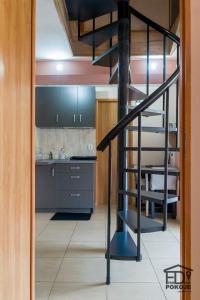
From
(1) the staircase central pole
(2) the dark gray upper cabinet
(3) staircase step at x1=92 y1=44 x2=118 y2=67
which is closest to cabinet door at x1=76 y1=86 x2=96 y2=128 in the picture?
(2) the dark gray upper cabinet

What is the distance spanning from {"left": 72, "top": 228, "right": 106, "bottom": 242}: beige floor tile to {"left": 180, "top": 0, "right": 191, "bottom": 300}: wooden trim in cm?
199

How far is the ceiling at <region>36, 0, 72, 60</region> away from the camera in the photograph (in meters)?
2.74

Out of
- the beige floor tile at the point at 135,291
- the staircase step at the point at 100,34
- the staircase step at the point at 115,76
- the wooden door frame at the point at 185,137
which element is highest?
the staircase step at the point at 100,34

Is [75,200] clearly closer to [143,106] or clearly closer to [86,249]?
[86,249]

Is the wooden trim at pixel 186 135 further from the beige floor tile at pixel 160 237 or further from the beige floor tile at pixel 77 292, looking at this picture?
the beige floor tile at pixel 160 237

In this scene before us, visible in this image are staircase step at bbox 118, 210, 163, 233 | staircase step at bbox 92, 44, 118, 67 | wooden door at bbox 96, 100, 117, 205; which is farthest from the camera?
wooden door at bbox 96, 100, 117, 205

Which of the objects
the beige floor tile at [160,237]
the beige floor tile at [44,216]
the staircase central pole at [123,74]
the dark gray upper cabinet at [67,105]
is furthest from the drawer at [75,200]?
the staircase central pole at [123,74]

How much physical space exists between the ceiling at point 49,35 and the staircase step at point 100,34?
307 mm

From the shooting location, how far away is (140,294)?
192cm

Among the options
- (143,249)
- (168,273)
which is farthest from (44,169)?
(168,273)

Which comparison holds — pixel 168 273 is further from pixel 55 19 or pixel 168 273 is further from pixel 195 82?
pixel 55 19

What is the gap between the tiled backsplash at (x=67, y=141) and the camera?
206 inches

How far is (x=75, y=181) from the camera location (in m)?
4.52

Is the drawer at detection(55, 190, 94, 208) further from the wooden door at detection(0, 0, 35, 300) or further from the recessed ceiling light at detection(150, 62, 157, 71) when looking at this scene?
the wooden door at detection(0, 0, 35, 300)
